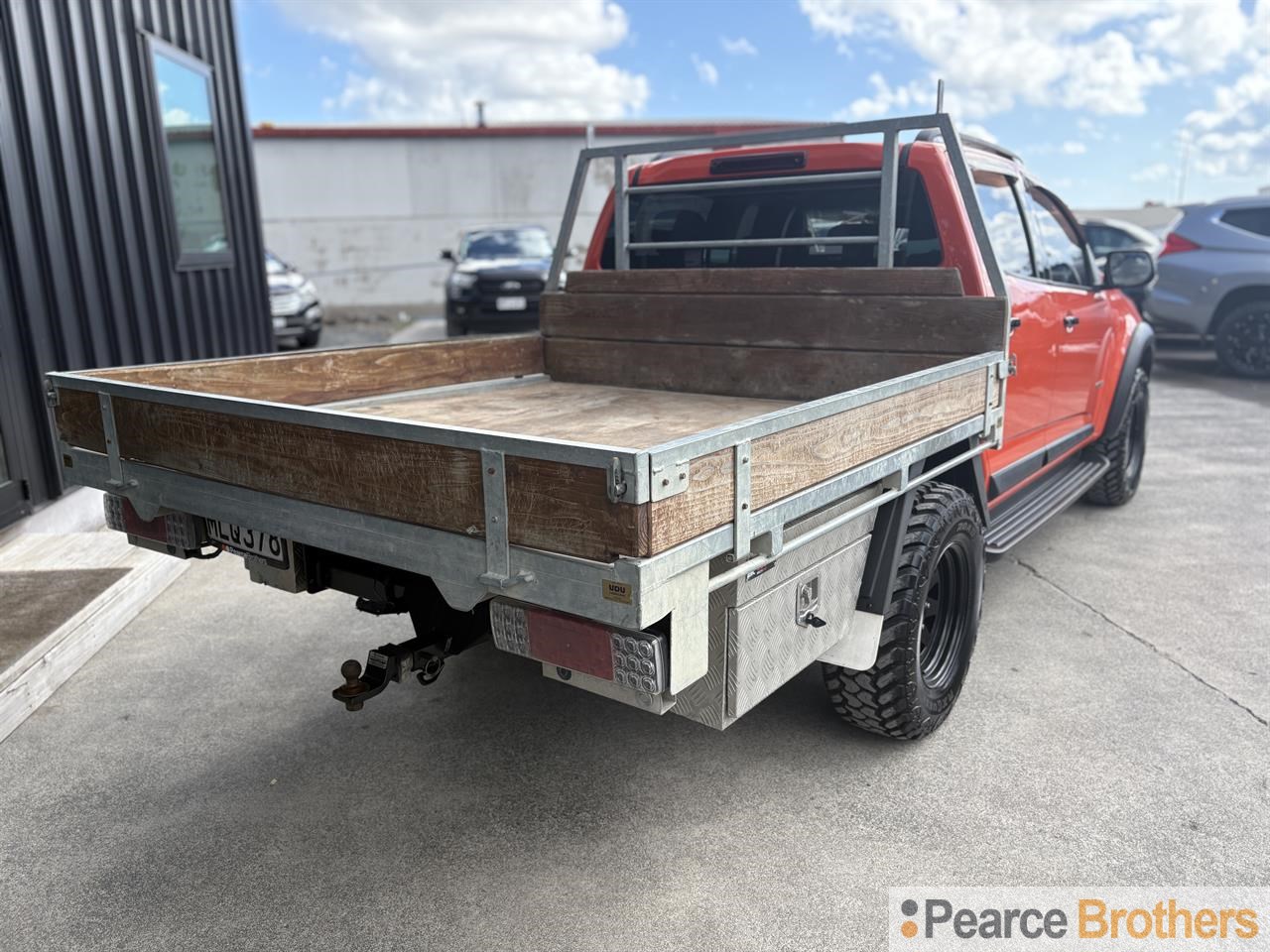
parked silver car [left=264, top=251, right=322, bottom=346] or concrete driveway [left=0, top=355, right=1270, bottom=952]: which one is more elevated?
parked silver car [left=264, top=251, right=322, bottom=346]

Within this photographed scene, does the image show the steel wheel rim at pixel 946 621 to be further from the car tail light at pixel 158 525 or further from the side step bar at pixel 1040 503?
the car tail light at pixel 158 525

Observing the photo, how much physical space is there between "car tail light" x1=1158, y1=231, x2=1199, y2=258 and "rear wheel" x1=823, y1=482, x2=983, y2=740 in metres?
9.57

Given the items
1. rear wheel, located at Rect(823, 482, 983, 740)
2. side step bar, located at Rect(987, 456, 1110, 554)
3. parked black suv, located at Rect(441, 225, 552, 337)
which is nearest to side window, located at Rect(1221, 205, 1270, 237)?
side step bar, located at Rect(987, 456, 1110, 554)

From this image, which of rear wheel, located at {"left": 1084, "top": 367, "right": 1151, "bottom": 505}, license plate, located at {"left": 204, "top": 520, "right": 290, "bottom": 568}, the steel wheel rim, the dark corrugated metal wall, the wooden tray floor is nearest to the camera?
license plate, located at {"left": 204, "top": 520, "right": 290, "bottom": 568}

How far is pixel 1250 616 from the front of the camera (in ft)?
14.3

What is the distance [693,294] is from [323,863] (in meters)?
2.47

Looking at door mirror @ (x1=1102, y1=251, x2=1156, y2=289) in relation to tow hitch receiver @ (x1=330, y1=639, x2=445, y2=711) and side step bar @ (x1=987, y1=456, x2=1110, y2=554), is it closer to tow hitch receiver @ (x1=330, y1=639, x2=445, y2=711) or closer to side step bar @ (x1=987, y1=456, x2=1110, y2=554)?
side step bar @ (x1=987, y1=456, x2=1110, y2=554)

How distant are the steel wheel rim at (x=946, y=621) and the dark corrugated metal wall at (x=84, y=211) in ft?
15.4

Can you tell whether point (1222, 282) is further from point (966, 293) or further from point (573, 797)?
point (573, 797)

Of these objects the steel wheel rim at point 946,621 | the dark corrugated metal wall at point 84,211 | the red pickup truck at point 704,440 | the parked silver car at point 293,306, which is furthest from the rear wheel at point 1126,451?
the parked silver car at point 293,306

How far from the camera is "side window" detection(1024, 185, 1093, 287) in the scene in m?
4.62

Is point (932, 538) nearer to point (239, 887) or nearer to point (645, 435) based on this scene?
point (645, 435)

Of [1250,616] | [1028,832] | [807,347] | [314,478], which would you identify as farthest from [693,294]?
[1250,616]

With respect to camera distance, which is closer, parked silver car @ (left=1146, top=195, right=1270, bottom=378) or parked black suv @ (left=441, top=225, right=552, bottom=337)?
parked silver car @ (left=1146, top=195, right=1270, bottom=378)
